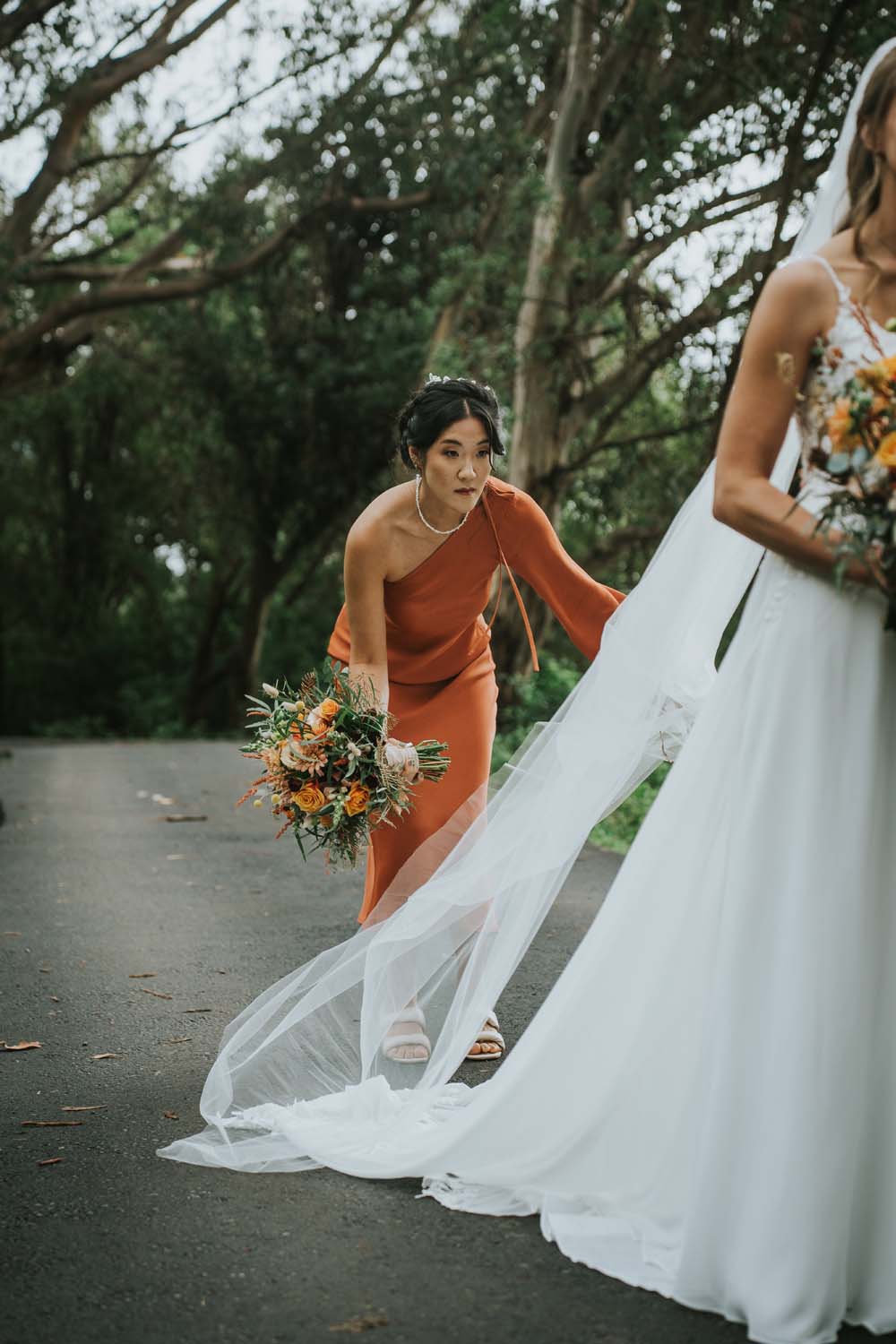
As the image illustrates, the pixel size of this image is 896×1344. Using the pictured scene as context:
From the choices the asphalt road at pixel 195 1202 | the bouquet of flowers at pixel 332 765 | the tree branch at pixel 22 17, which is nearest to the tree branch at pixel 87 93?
the tree branch at pixel 22 17

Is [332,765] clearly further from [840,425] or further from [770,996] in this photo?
[840,425]

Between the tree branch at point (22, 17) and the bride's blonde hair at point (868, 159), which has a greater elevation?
the tree branch at point (22, 17)

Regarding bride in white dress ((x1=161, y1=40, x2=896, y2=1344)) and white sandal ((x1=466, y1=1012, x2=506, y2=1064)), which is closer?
bride in white dress ((x1=161, y1=40, x2=896, y2=1344))

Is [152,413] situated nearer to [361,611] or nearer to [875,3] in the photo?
[875,3]

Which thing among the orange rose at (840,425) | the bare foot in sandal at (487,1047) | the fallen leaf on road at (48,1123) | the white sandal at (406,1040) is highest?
the orange rose at (840,425)

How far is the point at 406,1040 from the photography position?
13.1 ft

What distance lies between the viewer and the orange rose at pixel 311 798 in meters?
4.24

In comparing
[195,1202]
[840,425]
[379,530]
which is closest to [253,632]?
[379,530]

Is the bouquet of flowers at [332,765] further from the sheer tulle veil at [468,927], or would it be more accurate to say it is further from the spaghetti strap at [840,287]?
the spaghetti strap at [840,287]

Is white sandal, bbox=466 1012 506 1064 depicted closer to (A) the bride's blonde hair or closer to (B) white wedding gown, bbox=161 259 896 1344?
(B) white wedding gown, bbox=161 259 896 1344

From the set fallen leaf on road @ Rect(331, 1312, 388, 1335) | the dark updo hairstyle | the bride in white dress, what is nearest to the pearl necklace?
the dark updo hairstyle

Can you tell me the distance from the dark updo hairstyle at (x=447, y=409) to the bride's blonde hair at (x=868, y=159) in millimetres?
1641

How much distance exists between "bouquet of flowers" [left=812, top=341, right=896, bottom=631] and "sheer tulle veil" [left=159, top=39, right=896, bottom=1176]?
0.73 metres

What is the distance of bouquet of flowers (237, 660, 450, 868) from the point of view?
425cm
